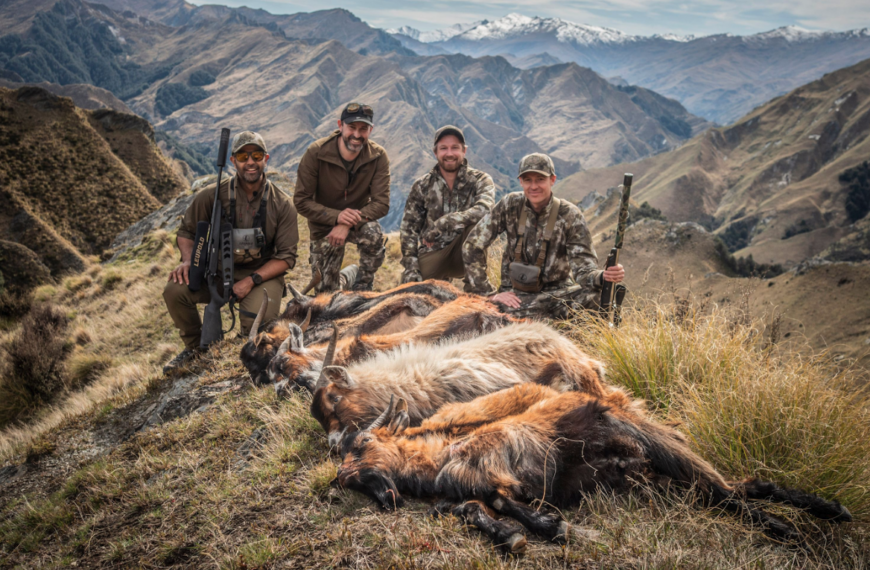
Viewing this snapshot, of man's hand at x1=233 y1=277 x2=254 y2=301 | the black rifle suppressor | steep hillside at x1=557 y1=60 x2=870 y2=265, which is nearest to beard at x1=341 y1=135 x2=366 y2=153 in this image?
man's hand at x1=233 y1=277 x2=254 y2=301

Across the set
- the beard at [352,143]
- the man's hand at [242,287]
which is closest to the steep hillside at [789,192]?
→ the beard at [352,143]

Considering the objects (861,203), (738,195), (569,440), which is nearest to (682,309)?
(569,440)

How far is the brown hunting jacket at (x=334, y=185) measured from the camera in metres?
7.21

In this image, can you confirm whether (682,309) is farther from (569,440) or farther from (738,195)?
(738,195)

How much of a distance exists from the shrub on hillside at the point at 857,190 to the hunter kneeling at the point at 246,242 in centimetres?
16805

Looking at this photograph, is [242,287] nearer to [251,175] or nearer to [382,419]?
[251,175]

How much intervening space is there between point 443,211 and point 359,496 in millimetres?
5274

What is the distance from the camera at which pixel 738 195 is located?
179m

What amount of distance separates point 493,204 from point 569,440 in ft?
15.9

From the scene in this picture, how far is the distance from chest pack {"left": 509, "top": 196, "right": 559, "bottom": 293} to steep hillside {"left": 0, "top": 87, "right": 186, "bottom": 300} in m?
32.4

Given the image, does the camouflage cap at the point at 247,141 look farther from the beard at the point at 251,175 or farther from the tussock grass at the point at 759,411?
the tussock grass at the point at 759,411

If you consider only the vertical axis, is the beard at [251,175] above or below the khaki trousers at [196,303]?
above

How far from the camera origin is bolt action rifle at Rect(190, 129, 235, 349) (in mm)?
6039

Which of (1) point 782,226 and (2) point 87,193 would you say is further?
Result: (1) point 782,226
